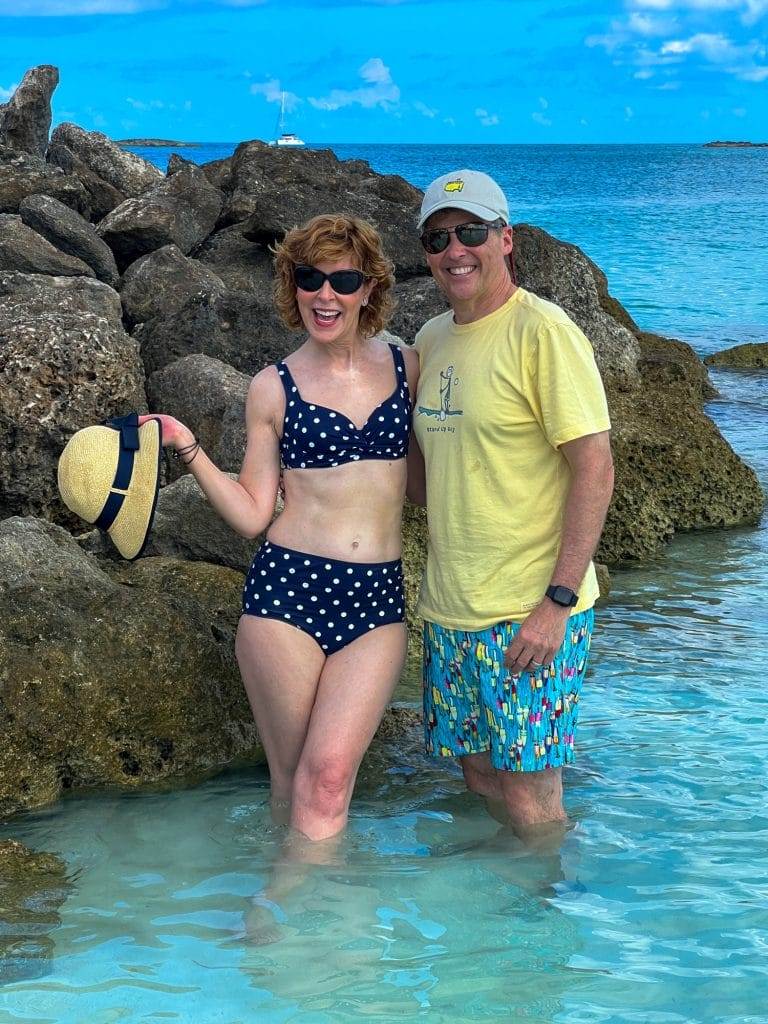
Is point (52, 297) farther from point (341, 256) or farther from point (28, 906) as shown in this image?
point (28, 906)

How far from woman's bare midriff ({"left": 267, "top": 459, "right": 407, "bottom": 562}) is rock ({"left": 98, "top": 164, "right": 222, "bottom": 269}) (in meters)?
9.86

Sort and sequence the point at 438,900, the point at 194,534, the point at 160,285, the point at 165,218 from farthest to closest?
the point at 165,218
the point at 160,285
the point at 194,534
the point at 438,900

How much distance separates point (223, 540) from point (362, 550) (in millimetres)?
2253

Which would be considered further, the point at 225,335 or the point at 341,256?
the point at 225,335

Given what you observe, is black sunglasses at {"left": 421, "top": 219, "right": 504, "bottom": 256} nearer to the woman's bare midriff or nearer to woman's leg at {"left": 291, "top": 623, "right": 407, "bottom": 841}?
the woman's bare midriff

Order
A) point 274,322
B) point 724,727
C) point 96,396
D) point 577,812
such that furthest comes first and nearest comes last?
1. point 274,322
2. point 96,396
3. point 724,727
4. point 577,812

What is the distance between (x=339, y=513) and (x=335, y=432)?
0.29 meters

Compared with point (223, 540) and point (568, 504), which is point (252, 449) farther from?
point (223, 540)

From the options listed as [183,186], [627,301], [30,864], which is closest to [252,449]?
[30,864]

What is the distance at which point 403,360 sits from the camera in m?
4.80

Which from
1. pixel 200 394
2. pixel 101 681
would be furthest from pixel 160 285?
pixel 101 681

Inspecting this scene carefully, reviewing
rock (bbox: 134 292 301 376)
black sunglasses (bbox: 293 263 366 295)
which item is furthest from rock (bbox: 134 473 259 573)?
rock (bbox: 134 292 301 376)

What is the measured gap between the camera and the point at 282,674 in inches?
181

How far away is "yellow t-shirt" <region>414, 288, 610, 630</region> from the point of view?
14.3 feet
